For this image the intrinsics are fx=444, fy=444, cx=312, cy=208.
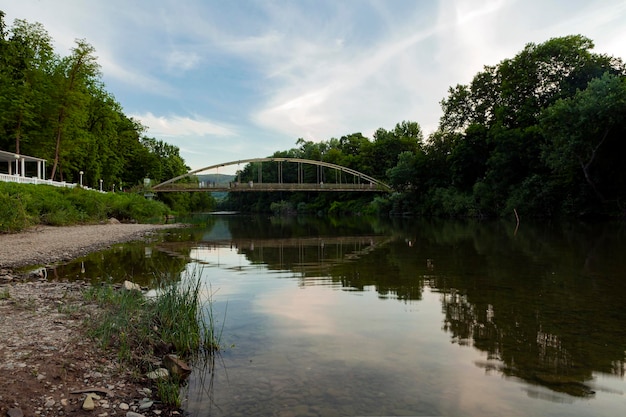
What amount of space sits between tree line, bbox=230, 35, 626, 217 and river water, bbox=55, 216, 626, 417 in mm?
24332

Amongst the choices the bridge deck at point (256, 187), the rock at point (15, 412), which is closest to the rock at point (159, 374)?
the rock at point (15, 412)

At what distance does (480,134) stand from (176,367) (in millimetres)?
52253

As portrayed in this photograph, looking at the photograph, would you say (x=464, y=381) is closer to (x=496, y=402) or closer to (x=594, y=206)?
(x=496, y=402)

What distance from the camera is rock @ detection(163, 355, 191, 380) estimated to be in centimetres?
499

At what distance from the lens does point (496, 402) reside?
4.45 metres

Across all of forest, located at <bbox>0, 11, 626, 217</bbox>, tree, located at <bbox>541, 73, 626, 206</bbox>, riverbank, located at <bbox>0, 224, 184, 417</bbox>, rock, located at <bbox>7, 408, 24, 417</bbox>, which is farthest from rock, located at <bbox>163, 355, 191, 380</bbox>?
tree, located at <bbox>541, 73, 626, 206</bbox>

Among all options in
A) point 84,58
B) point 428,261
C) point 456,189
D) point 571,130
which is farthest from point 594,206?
point 84,58

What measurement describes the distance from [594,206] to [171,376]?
42.6 m

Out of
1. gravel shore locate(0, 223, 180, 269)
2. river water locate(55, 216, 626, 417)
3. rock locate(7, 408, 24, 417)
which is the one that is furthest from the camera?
gravel shore locate(0, 223, 180, 269)

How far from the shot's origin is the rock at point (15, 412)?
3.58 metres

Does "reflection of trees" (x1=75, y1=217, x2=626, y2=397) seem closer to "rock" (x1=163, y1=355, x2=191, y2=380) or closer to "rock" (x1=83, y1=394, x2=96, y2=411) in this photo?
"rock" (x1=163, y1=355, x2=191, y2=380)

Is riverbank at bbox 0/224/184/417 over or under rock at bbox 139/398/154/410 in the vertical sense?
over

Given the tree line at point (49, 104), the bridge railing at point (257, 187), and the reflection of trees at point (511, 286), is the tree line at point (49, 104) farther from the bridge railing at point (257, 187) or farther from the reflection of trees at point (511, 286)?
the reflection of trees at point (511, 286)

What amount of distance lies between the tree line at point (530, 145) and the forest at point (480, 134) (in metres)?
0.11
